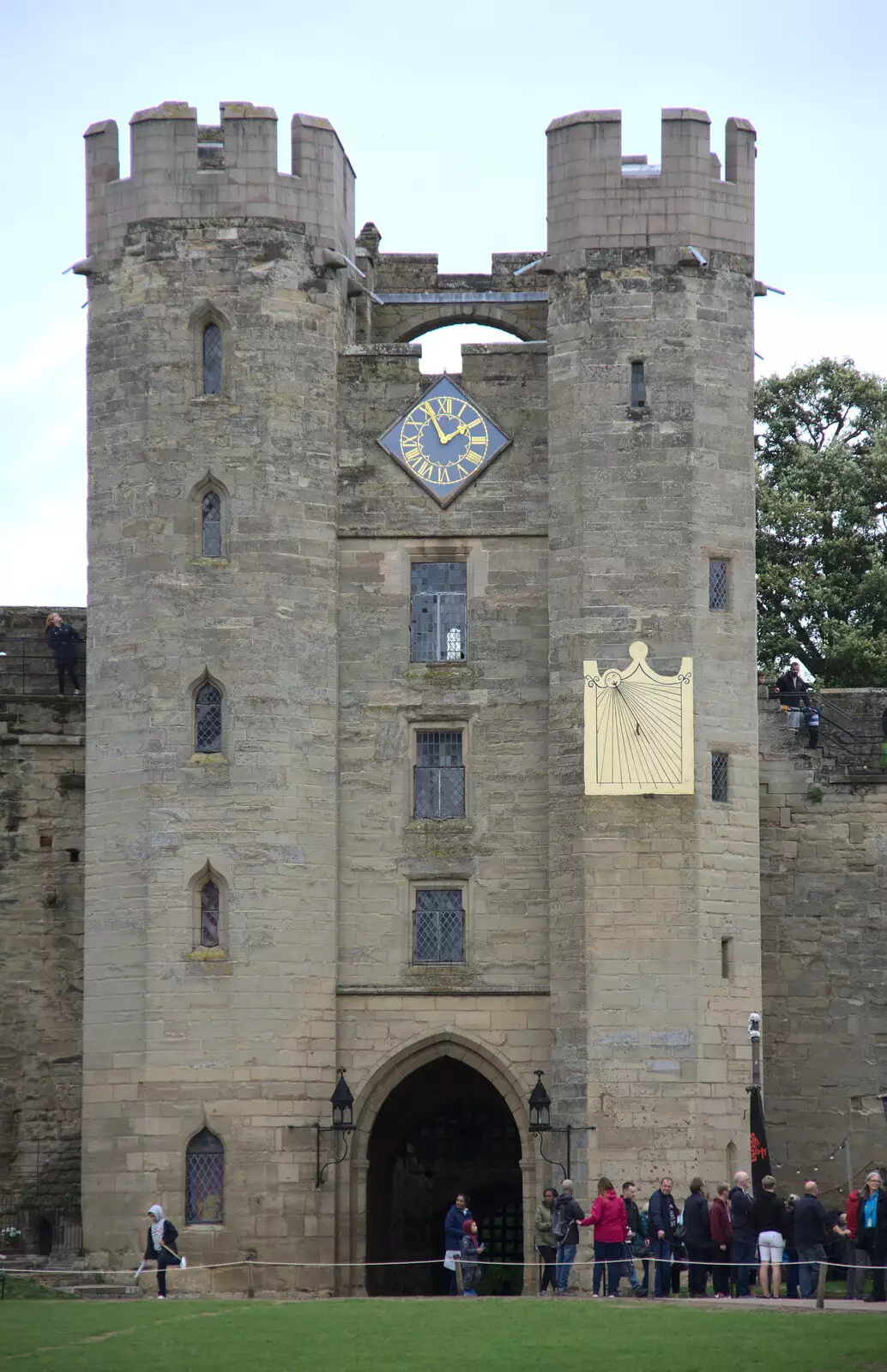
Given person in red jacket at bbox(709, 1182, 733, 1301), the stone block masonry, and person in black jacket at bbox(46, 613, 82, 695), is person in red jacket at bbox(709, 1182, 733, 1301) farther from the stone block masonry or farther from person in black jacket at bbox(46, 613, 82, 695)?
person in black jacket at bbox(46, 613, 82, 695)

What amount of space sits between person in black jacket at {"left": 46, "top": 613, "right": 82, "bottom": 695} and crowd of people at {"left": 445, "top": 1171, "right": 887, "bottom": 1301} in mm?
12424

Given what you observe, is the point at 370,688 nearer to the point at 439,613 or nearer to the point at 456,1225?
the point at 439,613

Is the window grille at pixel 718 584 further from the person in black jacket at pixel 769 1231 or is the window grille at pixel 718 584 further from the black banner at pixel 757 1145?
the person in black jacket at pixel 769 1231

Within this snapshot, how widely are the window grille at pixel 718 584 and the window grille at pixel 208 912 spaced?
847cm

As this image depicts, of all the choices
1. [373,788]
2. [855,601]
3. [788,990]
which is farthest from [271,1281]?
[855,601]

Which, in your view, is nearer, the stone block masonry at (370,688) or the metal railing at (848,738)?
the stone block masonry at (370,688)

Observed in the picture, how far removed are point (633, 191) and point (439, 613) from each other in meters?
7.00

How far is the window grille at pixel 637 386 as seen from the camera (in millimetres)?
44344

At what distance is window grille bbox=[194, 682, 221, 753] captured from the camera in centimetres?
4369

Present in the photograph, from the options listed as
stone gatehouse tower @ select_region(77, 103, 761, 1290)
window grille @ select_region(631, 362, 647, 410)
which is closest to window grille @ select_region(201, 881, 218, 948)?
stone gatehouse tower @ select_region(77, 103, 761, 1290)

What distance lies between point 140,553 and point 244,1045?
293 inches

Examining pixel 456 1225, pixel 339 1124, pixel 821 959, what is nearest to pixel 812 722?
pixel 821 959

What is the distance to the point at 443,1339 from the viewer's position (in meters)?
32.7

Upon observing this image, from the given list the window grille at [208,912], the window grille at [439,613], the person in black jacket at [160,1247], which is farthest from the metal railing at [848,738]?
the person in black jacket at [160,1247]
